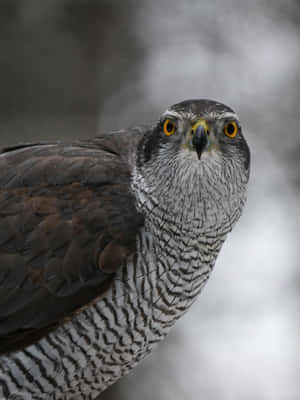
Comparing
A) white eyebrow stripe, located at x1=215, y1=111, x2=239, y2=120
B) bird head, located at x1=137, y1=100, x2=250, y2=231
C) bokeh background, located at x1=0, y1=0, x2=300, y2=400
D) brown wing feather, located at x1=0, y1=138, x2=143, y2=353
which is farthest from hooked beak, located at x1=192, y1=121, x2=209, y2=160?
bokeh background, located at x1=0, y1=0, x2=300, y2=400

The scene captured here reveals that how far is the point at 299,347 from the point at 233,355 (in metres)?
0.75

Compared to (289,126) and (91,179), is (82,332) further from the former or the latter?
(289,126)

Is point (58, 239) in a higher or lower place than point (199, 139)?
lower

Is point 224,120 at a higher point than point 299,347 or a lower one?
higher

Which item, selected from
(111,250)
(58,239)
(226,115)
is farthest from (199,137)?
(58,239)

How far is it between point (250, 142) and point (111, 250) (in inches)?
195

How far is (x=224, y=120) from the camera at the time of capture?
3.20m

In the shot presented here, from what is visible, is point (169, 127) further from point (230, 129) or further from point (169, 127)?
point (230, 129)

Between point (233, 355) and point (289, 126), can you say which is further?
point (289, 126)

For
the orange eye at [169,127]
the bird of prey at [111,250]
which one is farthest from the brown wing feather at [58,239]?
the orange eye at [169,127]

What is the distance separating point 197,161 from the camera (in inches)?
123

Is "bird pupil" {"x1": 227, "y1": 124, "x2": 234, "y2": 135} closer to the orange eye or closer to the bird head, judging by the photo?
the bird head

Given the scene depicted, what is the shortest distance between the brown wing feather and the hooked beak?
50 cm

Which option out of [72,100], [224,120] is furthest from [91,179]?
[72,100]
